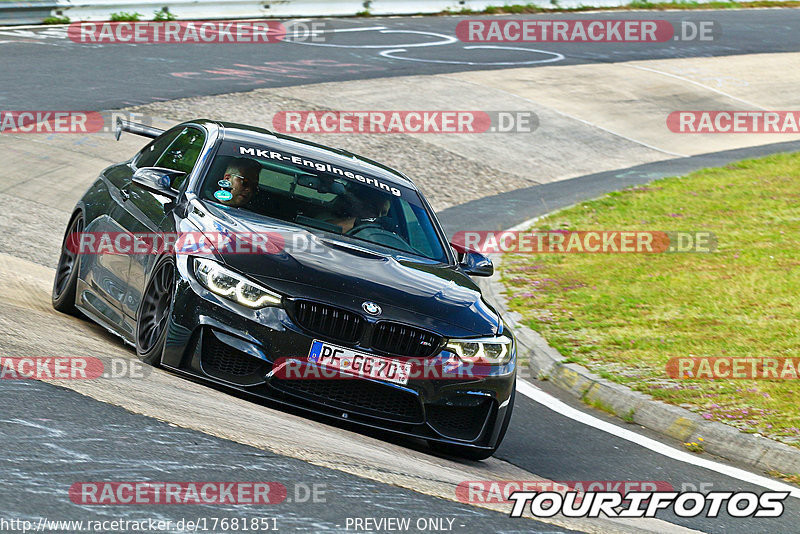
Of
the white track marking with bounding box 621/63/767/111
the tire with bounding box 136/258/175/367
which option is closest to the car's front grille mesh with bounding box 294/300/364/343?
the tire with bounding box 136/258/175/367

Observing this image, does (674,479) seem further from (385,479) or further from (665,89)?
(665,89)

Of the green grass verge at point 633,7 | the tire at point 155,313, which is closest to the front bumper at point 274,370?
the tire at point 155,313

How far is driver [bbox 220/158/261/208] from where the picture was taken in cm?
719

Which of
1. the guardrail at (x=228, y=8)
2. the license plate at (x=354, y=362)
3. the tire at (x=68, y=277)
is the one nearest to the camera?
the license plate at (x=354, y=362)

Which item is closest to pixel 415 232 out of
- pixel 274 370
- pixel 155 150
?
pixel 274 370

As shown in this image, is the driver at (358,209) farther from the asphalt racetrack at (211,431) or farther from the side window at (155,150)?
the side window at (155,150)

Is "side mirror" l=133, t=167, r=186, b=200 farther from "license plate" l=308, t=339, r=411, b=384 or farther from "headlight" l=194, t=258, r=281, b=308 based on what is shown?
"license plate" l=308, t=339, r=411, b=384

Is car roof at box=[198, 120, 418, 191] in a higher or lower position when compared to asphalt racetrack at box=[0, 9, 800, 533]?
higher

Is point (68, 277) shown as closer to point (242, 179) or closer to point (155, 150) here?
point (155, 150)

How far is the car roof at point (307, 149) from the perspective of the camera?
7789 mm

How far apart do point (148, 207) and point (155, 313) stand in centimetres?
108

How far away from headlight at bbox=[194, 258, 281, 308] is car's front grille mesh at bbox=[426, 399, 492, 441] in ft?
3.53

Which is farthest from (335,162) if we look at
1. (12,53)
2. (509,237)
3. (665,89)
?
(665,89)

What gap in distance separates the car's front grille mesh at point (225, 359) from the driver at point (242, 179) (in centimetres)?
128
